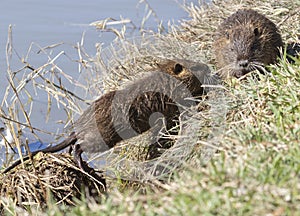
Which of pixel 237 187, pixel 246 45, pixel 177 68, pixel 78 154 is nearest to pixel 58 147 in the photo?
pixel 78 154

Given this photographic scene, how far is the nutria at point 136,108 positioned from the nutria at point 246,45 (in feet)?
1.13

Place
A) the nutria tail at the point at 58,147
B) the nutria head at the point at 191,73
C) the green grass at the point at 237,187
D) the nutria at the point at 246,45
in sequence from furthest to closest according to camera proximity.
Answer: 1. the nutria at the point at 246,45
2. the nutria head at the point at 191,73
3. the nutria tail at the point at 58,147
4. the green grass at the point at 237,187

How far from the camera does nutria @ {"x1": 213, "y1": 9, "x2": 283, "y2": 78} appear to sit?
5.52m

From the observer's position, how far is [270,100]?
4.25 m

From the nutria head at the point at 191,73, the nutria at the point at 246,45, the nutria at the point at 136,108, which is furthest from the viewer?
the nutria at the point at 246,45

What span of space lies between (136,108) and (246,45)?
1.25 metres

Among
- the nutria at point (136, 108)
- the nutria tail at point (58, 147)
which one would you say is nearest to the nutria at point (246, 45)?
the nutria at point (136, 108)

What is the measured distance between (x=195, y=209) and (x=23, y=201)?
2.78 m

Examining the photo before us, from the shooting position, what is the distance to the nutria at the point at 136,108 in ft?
16.2

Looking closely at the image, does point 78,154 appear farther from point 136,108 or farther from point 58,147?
point 136,108

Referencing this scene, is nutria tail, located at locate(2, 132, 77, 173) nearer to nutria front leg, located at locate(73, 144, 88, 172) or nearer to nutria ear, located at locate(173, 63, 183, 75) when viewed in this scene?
nutria front leg, located at locate(73, 144, 88, 172)

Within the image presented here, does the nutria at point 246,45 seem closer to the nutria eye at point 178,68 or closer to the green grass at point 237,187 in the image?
the nutria eye at point 178,68

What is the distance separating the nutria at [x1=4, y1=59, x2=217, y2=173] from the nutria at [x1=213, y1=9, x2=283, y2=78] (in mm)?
344

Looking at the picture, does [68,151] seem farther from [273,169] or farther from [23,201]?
[273,169]
